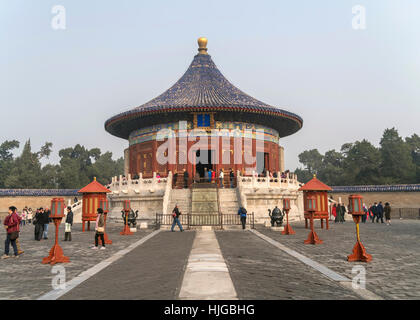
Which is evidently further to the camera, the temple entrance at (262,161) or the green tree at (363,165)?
the green tree at (363,165)

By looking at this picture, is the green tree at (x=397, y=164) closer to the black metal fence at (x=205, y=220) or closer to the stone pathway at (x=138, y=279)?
Result: the black metal fence at (x=205, y=220)

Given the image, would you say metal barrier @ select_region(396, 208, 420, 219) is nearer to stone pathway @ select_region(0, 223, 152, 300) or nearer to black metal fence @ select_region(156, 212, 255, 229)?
black metal fence @ select_region(156, 212, 255, 229)

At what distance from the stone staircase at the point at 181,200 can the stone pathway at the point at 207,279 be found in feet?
37.2

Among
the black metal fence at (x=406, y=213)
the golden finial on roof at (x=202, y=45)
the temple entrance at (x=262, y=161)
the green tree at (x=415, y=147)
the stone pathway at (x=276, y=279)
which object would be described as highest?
the golden finial on roof at (x=202, y=45)

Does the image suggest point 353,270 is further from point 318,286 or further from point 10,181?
point 10,181

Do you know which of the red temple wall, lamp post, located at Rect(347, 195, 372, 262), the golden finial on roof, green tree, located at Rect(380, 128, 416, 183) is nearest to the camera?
lamp post, located at Rect(347, 195, 372, 262)

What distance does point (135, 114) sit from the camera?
95.1 feet

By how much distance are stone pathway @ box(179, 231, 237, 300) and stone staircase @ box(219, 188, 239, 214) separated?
1122 cm

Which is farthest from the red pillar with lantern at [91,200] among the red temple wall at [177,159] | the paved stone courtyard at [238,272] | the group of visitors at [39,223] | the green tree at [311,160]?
the green tree at [311,160]

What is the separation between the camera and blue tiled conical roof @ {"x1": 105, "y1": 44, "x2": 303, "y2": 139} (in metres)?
28.0

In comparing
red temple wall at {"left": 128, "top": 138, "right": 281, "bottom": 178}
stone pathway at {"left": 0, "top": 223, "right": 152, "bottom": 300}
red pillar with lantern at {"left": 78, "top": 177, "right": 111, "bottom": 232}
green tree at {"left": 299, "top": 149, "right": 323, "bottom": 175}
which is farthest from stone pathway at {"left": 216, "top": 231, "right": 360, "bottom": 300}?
green tree at {"left": 299, "top": 149, "right": 323, "bottom": 175}

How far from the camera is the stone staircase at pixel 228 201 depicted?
2089cm

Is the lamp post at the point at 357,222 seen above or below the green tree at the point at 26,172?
below
